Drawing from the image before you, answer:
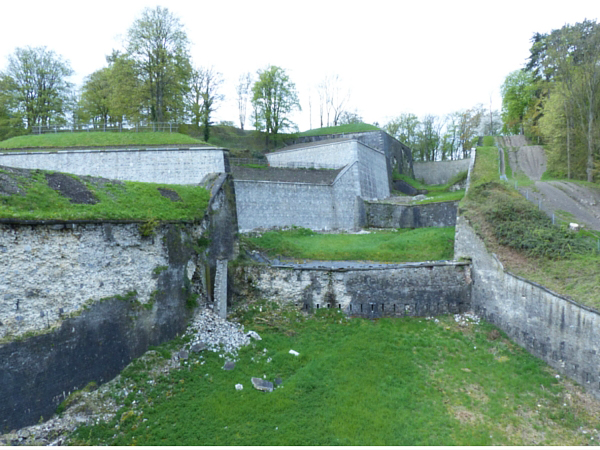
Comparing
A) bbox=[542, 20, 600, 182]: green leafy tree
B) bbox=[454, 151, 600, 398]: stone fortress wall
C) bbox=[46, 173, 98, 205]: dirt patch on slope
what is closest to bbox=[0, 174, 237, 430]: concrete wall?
bbox=[46, 173, 98, 205]: dirt patch on slope

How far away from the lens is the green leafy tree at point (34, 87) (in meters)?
28.9

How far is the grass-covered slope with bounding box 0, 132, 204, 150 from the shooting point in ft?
74.4

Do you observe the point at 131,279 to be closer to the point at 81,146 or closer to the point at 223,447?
the point at 223,447

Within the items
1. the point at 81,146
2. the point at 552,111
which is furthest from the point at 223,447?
the point at 552,111

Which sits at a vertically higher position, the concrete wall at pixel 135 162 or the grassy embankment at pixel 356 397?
the concrete wall at pixel 135 162

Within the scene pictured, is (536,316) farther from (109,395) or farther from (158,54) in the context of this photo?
(158,54)

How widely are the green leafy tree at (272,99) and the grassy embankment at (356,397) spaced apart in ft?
97.9

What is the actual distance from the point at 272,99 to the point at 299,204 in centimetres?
1782

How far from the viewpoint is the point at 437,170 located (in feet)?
158

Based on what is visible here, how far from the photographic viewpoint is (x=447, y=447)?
888 cm

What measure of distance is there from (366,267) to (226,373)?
22.1 ft

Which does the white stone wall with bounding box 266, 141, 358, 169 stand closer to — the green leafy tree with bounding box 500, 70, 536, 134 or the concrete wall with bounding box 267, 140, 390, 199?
the concrete wall with bounding box 267, 140, 390, 199

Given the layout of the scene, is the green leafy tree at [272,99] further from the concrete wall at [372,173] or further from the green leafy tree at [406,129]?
the green leafy tree at [406,129]

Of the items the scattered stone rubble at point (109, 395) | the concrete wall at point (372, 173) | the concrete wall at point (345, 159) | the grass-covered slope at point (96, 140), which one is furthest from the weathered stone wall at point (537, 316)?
the grass-covered slope at point (96, 140)
